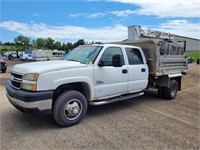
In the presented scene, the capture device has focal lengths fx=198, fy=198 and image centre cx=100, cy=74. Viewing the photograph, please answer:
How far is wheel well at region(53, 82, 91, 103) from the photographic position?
4342 mm

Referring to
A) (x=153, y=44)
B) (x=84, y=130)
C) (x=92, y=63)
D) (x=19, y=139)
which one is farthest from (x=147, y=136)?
(x=153, y=44)

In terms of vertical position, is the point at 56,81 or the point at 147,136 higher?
the point at 56,81

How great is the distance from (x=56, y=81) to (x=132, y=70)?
2401 mm

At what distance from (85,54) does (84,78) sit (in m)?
0.88

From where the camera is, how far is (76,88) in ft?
15.4

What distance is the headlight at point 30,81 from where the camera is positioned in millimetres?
3785

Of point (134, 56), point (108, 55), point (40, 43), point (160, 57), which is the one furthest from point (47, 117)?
point (40, 43)

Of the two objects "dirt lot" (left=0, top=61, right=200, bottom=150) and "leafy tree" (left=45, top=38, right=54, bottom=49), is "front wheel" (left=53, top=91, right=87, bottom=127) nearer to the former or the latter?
"dirt lot" (left=0, top=61, right=200, bottom=150)

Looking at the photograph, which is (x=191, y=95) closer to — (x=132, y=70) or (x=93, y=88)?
(x=132, y=70)

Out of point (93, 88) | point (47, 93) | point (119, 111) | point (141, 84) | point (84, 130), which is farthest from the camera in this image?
point (141, 84)

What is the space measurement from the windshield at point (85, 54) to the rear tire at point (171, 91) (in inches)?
130

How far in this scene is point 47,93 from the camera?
3875 millimetres

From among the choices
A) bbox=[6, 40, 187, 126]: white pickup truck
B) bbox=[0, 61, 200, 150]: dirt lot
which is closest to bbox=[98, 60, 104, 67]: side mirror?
bbox=[6, 40, 187, 126]: white pickup truck

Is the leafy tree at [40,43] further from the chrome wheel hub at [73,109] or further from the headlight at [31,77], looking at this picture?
the headlight at [31,77]
